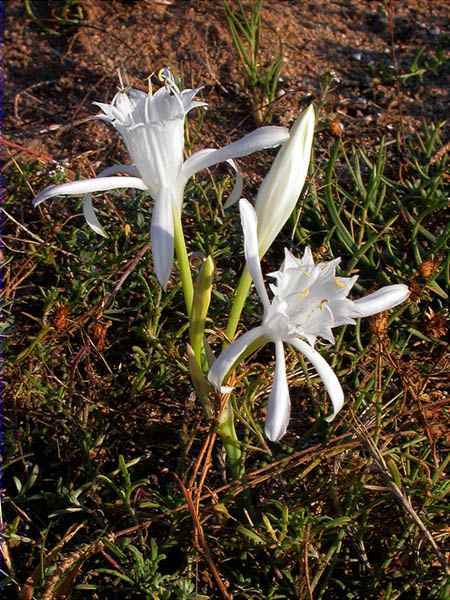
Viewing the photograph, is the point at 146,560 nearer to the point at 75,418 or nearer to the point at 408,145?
the point at 75,418

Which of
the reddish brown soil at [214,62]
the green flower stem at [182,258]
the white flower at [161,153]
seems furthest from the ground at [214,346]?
the white flower at [161,153]

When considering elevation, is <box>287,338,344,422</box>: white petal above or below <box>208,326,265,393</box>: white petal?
below

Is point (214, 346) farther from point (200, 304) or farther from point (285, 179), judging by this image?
point (285, 179)

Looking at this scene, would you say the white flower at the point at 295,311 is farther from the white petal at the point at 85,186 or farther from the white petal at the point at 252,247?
the white petal at the point at 85,186

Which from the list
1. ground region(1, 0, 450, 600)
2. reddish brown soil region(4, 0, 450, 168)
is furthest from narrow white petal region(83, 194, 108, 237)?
reddish brown soil region(4, 0, 450, 168)

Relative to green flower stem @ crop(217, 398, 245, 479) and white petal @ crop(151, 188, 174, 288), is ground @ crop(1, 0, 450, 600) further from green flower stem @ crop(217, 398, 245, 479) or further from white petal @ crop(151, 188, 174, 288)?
white petal @ crop(151, 188, 174, 288)

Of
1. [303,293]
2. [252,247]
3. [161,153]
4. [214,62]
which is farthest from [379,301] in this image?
[214,62]
